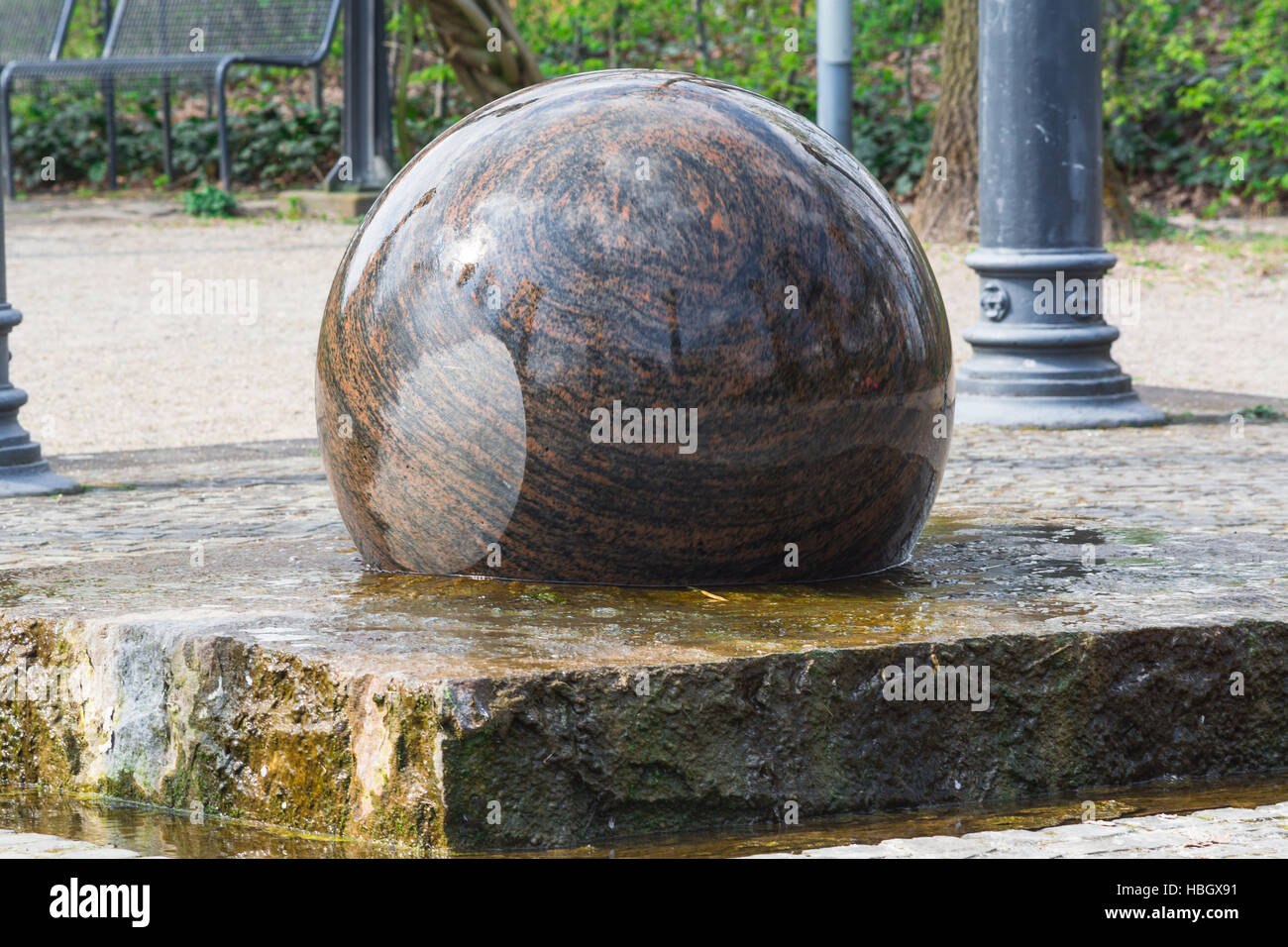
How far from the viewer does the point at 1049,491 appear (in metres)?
6.33

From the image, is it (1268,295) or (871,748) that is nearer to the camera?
(871,748)

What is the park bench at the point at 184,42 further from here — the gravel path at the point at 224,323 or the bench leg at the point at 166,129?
the gravel path at the point at 224,323

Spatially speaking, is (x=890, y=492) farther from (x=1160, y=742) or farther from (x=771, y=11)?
(x=771, y=11)

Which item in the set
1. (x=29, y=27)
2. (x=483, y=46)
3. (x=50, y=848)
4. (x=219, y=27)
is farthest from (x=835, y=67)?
(x=29, y=27)

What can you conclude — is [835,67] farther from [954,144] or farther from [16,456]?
[16,456]

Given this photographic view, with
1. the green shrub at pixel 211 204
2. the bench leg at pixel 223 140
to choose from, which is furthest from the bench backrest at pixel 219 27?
the green shrub at pixel 211 204

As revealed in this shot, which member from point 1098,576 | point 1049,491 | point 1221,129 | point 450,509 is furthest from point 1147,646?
point 1221,129

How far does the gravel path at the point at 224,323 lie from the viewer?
33.4 ft

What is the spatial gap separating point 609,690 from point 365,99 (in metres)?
16.1

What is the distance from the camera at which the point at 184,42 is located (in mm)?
19734

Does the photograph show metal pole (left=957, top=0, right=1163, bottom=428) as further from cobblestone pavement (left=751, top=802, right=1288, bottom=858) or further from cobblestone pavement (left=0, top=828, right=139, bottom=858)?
cobblestone pavement (left=0, top=828, right=139, bottom=858)

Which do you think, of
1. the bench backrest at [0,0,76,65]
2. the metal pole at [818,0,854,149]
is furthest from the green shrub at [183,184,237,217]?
the metal pole at [818,0,854,149]

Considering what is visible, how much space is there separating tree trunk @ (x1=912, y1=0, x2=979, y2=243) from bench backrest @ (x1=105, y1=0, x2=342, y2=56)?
22.5 ft
